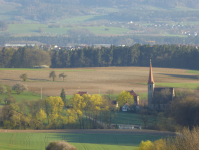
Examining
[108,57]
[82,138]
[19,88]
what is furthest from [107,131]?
[108,57]

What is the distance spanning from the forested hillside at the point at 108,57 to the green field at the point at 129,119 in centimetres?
5870

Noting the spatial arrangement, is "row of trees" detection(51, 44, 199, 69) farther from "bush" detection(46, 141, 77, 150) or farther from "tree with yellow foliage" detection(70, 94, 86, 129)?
"bush" detection(46, 141, 77, 150)

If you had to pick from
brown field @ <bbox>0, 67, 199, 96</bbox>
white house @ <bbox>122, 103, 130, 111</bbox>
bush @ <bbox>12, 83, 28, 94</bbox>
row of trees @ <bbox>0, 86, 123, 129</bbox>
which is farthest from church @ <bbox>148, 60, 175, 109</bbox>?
bush @ <bbox>12, 83, 28, 94</bbox>

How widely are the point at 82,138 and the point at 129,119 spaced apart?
9.51m

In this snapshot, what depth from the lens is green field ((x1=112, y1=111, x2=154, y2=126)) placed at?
44656 mm

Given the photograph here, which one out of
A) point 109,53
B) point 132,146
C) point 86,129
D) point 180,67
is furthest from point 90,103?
point 109,53

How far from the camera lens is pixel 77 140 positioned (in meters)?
37.2

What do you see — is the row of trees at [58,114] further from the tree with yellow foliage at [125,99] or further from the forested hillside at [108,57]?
the forested hillside at [108,57]

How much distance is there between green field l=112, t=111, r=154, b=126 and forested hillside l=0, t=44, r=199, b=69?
58704mm

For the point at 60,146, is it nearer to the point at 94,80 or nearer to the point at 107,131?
the point at 107,131

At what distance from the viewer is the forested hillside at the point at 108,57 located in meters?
107

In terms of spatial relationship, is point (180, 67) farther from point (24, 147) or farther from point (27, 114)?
point (24, 147)

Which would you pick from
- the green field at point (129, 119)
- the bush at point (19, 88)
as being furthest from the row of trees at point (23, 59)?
the green field at point (129, 119)

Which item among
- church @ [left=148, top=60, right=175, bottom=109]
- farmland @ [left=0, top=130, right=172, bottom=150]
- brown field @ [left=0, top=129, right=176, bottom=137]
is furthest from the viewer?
church @ [left=148, top=60, right=175, bottom=109]
